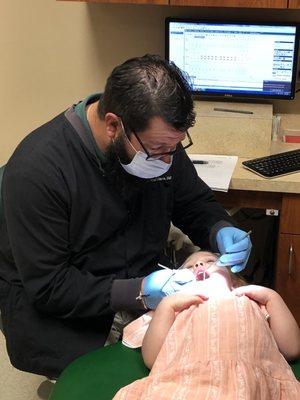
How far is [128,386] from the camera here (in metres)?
1.28

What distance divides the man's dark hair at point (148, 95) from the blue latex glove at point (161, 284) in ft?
1.32

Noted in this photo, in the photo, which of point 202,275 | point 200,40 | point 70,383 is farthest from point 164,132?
point 200,40

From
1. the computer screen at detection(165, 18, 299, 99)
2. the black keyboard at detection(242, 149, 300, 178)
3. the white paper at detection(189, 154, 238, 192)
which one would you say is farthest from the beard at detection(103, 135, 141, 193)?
the computer screen at detection(165, 18, 299, 99)

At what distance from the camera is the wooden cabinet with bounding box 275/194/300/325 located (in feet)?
6.88

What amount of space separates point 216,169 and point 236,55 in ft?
1.61

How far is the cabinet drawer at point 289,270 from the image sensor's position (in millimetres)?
2137

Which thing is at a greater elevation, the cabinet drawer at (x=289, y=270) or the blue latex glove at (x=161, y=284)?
the blue latex glove at (x=161, y=284)

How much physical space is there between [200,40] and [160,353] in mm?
1393

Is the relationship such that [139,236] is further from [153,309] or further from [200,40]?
[200,40]

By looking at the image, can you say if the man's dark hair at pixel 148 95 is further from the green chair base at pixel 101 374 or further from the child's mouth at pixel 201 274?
the green chair base at pixel 101 374

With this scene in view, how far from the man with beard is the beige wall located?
101 cm

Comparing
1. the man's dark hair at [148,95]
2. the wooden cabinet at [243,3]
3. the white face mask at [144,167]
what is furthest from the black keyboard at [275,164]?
the man's dark hair at [148,95]

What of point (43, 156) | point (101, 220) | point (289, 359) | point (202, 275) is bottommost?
point (289, 359)

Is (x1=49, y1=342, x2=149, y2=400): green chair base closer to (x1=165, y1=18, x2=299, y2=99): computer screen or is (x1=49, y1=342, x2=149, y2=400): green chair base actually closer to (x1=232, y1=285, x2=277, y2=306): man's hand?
(x1=232, y1=285, x2=277, y2=306): man's hand
